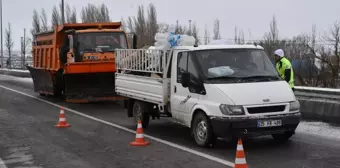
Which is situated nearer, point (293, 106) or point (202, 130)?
point (293, 106)

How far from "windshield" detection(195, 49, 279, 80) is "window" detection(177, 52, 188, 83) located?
29 centimetres

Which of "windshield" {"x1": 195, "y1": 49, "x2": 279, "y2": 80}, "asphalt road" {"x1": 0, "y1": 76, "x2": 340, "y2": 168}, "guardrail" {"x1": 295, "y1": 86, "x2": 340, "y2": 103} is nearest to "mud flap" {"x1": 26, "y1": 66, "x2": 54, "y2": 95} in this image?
"asphalt road" {"x1": 0, "y1": 76, "x2": 340, "y2": 168}

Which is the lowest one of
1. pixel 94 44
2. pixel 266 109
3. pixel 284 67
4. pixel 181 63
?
pixel 266 109

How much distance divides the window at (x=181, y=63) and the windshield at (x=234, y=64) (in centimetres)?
29

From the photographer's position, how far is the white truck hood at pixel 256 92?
7578 mm

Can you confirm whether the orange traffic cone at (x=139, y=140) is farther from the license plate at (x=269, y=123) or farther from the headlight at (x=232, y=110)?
the license plate at (x=269, y=123)

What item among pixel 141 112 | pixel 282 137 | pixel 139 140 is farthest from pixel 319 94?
pixel 139 140

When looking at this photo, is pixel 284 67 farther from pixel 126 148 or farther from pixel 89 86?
pixel 89 86

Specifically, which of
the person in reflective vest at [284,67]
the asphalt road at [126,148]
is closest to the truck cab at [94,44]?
the asphalt road at [126,148]

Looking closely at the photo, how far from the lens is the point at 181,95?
8742 mm

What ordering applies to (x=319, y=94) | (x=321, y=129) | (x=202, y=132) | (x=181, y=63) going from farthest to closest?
(x=319, y=94)
(x=321, y=129)
(x=181, y=63)
(x=202, y=132)

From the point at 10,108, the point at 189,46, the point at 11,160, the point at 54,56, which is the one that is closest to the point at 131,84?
the point at 189,46

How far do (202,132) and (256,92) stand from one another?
121 centimetres

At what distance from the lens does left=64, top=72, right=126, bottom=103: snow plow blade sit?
52.3 feet
